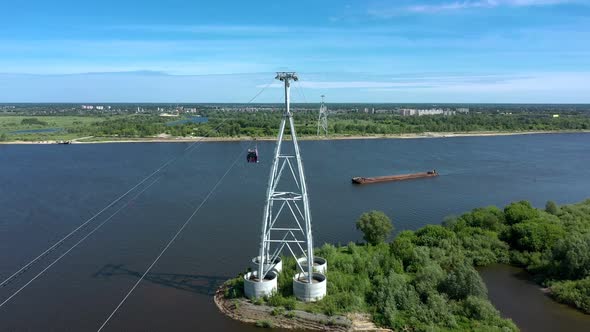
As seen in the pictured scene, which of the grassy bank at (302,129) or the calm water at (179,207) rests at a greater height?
the grassy bank at (302,129)

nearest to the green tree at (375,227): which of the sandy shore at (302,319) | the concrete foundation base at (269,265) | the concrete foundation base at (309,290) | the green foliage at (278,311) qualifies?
the concrete foundation base at (269,265)

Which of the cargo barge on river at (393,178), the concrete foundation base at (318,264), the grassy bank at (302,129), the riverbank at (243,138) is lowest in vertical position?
the cargo barge on river at (393,178)

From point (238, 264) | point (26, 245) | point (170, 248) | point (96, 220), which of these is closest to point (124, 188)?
point (96, 220)

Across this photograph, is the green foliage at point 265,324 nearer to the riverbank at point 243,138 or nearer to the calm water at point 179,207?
the calm water at point 179,207

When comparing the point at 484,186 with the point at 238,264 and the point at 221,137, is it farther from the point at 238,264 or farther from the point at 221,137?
the point at 221,137

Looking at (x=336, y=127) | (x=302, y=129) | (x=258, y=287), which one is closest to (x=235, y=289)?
(x=258, y=287)

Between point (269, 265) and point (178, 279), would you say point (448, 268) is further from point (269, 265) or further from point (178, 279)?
point (178, 279)

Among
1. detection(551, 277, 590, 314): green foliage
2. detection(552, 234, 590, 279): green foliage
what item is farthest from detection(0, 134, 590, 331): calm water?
detection(551, 277, 590, 314): green foliage
